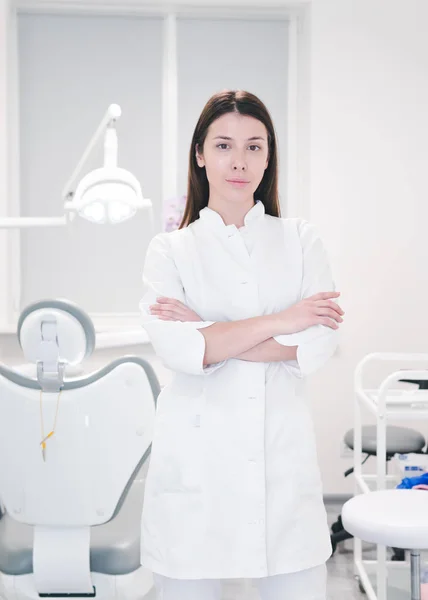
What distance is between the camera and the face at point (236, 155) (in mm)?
1410

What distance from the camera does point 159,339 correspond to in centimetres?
140

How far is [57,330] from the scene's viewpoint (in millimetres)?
1496

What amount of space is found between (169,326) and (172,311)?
3 cm

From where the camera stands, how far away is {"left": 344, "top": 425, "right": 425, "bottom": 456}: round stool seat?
275 cm

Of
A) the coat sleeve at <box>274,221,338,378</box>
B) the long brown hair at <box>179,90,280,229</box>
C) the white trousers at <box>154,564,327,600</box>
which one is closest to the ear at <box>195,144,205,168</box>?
the long brown hair at <box>179,90,280,229</box>

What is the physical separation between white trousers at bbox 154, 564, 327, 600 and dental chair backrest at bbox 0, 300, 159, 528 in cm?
29

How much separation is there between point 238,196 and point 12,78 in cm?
246

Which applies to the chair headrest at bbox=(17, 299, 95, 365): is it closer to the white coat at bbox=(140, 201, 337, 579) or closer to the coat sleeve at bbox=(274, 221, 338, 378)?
the white coat at bbox=(140, 201, 337, 579)

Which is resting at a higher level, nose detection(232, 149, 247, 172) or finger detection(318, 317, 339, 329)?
nose detection(232, 149, 247, 172)

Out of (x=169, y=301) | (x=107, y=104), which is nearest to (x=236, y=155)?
(x=169, y=301)

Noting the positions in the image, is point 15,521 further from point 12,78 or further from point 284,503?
point 12,78

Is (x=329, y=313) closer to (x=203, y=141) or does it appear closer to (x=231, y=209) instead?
(x=231, y=209)

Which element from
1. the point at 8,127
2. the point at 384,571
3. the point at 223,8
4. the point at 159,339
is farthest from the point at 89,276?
the point at 159,339

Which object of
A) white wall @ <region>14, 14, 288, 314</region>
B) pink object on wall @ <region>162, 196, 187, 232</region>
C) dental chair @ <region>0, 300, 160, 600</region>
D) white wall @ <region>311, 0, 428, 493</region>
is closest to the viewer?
dental chair @ <region>0, 300, 160, 600</region>
